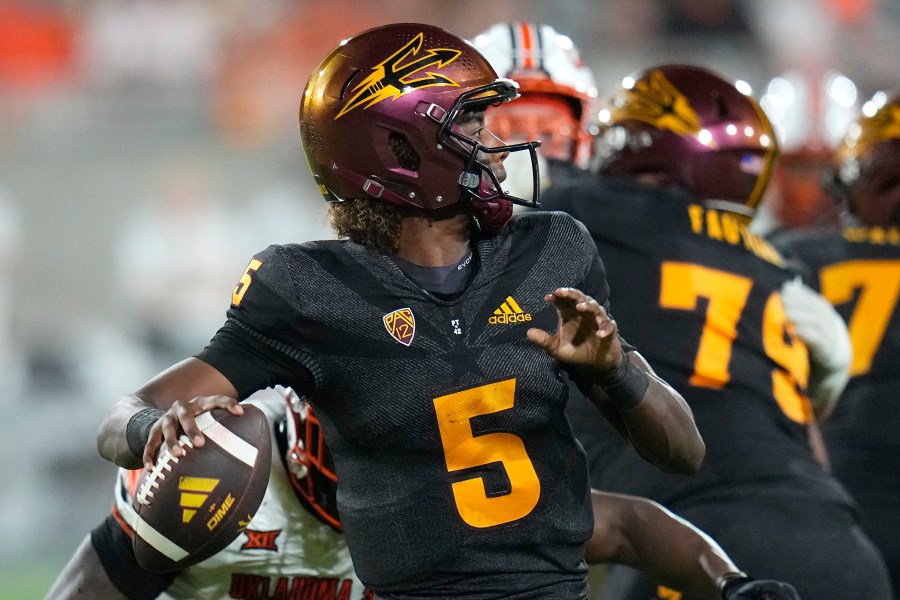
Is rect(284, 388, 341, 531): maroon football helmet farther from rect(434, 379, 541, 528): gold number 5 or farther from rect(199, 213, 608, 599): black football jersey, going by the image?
rect(434, 379, 541, 528): gold number 5

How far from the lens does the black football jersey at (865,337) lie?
4402 mm

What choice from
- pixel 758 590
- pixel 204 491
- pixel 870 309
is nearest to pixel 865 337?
pixel 870 309

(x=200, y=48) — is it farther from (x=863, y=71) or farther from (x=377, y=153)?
(x=377, y=153)

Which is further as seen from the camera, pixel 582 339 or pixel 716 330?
pixel 716 330

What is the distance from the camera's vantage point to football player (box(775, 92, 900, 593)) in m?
4.36

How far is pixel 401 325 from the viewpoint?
2.57 m

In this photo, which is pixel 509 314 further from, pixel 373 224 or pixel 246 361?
pixel 246 361

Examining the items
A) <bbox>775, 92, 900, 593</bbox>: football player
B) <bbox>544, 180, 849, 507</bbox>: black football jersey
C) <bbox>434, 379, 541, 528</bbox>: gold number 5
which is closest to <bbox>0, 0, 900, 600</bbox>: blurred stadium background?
<bbox>775, 92, 900, 593</bbox>: football player

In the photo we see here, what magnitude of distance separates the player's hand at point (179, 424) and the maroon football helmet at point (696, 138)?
6.62 ft

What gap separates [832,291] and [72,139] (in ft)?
28.1

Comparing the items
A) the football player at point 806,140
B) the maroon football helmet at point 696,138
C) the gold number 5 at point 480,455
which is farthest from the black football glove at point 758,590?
the football player at point 806,140

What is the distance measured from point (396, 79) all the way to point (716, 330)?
1418 millimetres

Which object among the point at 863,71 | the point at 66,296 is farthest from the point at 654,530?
the point at 863,71

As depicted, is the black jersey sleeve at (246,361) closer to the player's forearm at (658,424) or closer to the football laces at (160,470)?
the football laces at (160,470)
